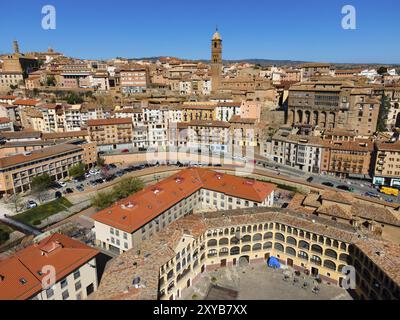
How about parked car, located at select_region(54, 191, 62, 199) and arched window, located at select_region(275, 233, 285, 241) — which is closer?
arched window, located at select_region(275, 233, 285, 241)

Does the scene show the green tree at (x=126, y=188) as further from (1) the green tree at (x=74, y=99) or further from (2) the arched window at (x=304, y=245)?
(1) the green tree at (x=74, y=99)

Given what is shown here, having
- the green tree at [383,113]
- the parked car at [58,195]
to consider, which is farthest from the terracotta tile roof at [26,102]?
the green tree at [383,113]

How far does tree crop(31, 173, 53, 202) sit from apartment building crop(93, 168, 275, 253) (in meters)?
27.1

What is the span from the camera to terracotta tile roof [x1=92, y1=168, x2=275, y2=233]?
1793 inches

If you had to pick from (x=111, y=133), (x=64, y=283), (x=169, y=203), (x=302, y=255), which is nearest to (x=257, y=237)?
(x=302, y=255)

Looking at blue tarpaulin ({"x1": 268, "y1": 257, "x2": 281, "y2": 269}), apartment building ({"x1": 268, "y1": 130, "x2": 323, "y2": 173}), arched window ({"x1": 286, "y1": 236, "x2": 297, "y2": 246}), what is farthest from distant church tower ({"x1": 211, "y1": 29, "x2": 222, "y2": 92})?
blue tarpaulin ({"x1": 268, "y1": 257, "x2": 281, "y2": 269})

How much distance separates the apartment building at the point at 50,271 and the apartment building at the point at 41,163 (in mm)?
37930

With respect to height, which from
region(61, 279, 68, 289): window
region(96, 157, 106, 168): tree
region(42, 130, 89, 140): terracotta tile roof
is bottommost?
region(61, 279, 68, 289): window

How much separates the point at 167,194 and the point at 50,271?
2450 centimetres

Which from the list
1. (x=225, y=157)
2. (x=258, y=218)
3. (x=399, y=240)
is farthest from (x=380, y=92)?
(x=258, y=218)

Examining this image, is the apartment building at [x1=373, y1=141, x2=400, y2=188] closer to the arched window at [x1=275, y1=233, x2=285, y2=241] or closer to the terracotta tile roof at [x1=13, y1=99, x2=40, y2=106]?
the arched window at [x1=275, y1=233, x2=285, y2=241]
